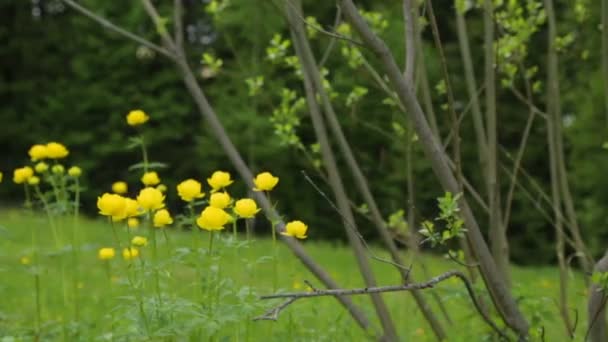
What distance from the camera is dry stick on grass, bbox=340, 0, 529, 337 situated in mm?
2049

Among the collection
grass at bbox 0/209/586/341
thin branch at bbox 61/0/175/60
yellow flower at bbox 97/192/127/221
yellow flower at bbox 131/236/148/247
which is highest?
thin branch at bbox 61/0/175/60

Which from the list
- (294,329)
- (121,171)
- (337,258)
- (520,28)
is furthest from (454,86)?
(294,329)

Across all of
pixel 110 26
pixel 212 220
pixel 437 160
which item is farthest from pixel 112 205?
pixel 110 26

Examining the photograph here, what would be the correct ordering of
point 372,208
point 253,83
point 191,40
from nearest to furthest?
point 372,208
point 253,83
point 191,40

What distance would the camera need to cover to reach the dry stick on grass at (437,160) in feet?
6.72

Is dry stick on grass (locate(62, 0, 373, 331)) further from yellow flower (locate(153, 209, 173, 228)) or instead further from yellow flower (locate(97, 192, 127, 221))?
yellow flower (locate(97, 192, 127, 221))

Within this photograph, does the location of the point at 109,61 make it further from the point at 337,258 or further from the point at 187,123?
the point at 337,258

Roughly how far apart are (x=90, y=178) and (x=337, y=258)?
7.73 meters

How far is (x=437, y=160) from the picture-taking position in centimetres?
223

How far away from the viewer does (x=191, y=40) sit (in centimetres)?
1620

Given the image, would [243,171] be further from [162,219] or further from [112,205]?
[112,205]

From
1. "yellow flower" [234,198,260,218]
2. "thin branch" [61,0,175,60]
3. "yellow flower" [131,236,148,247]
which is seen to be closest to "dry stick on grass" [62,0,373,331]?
"thin branch" [61,0,175,60]

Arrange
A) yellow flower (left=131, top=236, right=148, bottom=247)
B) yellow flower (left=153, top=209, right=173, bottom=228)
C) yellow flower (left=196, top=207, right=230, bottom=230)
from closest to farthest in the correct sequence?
yellow flower (left=196, top=207, right=230, bottom=230)
yellow flower (left=153, top=209, right=173, bottom=228)
yellow flower (left=131, top=236, right=148, bottom=247)

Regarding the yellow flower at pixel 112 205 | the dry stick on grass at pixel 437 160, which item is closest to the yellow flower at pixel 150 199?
the yellow flower at pixel 112 205
